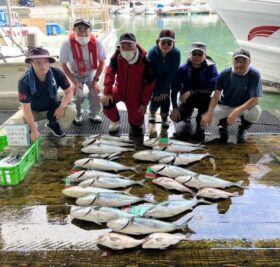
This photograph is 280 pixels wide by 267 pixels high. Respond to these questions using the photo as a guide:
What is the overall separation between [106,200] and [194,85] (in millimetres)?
2162

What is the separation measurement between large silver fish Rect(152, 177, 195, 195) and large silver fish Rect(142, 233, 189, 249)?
25.8 inches

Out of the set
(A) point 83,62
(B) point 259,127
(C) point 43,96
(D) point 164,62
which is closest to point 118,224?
(C) point 43,96

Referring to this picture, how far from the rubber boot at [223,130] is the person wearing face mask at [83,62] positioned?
166cm

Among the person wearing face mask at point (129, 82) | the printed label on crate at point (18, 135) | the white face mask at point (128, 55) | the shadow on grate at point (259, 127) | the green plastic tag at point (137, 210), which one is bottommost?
the shadow on grate at point (259, 127)

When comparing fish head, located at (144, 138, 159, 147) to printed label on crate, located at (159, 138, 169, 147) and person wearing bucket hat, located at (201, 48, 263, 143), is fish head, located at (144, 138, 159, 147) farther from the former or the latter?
person wearing bucket hat, located at (201, 48, 263, 143)

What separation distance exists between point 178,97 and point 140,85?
0.65 m

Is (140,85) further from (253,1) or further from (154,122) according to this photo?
(253,1)

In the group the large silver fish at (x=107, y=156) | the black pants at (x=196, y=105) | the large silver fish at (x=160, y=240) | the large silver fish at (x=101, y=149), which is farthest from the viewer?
the black pants at (x=196, y=105)

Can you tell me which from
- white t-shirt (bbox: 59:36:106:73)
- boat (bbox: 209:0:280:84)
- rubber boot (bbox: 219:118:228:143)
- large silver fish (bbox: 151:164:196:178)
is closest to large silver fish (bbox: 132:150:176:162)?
large silver fish (bbox: 151:164:196:178)

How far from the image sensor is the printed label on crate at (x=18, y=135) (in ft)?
11.2

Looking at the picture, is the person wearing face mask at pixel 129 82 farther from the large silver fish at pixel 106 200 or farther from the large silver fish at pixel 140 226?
the large silver fish at pixel 140 226

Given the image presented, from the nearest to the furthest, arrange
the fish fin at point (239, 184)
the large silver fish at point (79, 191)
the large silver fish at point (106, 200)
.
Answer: the large silver fish at point (106, 200) < the large silver fish at point (79, 191) < the fish fin at point (239, 184)

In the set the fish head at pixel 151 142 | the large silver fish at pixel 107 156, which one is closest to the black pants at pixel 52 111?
the large silver fish at pixel 107 156

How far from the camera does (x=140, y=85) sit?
13.5 ft
